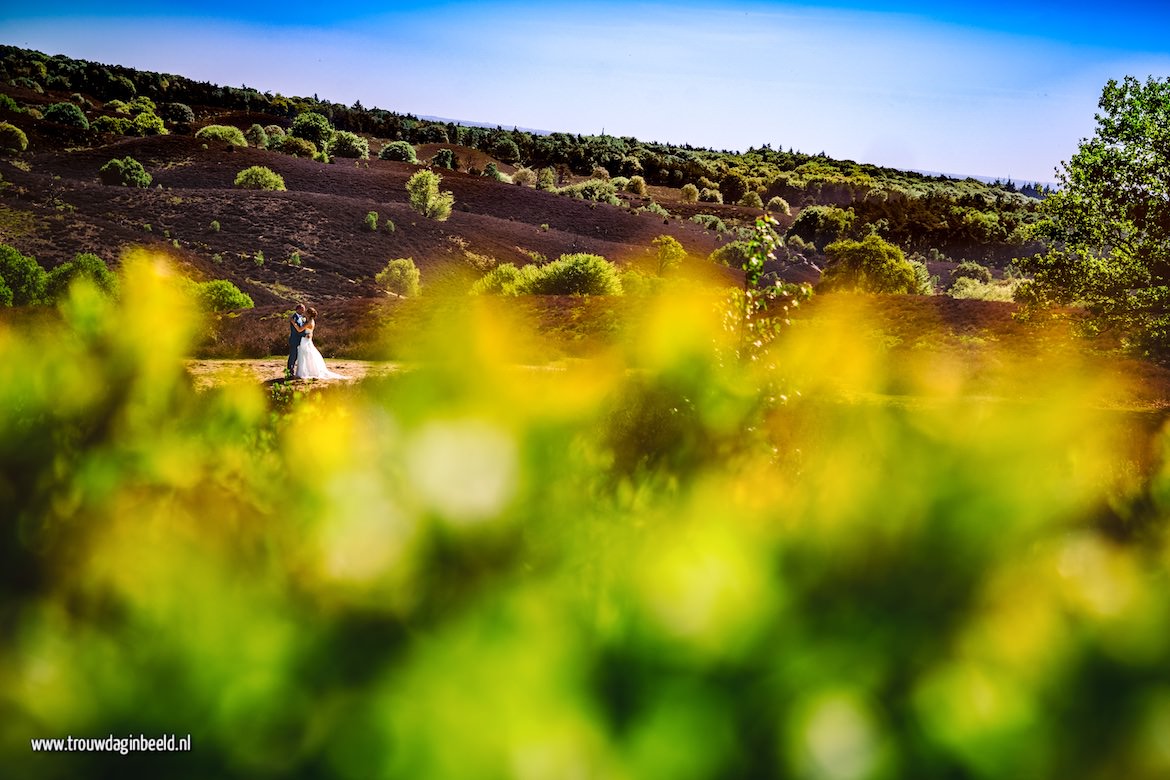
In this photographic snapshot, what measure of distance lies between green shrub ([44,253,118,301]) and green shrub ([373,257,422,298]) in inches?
416

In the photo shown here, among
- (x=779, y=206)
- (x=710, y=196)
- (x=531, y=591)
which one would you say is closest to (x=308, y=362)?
(x=531, y=591)

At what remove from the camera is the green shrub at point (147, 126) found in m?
58.1

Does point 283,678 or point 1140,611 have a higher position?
point 1140,611

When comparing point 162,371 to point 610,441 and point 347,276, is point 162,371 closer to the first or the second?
point 610,441

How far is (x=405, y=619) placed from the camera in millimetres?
2086

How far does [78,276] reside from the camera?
21.6 metres

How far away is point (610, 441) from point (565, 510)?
3.33 ft

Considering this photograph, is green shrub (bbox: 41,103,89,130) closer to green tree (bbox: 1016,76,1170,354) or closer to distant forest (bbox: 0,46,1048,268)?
distant forest (bbox: 0,46,1048,268)

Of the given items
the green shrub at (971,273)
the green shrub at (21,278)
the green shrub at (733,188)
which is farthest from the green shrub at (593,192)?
the green shrub at (21,278)

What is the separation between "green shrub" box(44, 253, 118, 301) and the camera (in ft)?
71.9

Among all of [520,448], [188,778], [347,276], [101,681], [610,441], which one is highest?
[520,448]

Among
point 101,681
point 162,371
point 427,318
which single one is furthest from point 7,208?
point 101,681

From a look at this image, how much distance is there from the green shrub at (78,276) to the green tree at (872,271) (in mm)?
27815

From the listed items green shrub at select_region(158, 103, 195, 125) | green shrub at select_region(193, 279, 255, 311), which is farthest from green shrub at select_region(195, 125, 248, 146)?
green shrub at select_region(193, 279, 255, 311)
